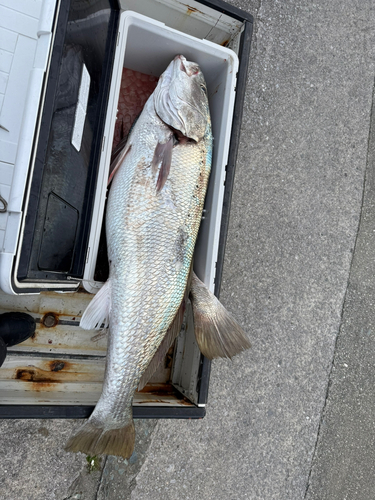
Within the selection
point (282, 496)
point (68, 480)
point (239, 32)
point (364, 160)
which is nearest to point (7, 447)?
point (68, 480)

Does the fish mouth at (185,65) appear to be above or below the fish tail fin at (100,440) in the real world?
above

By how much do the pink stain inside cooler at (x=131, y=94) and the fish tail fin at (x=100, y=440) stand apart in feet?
3.84

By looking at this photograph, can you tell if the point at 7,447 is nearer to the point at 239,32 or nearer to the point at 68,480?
the point at 68,480

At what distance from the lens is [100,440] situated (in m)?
1.12

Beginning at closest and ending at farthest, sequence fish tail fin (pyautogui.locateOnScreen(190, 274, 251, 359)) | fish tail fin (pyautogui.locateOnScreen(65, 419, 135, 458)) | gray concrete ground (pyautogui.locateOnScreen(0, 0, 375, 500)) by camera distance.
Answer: fish tail fin (pyautogui.locateOnScreen(65, 419, 135, 458)) → fish tail fin (pyautogui.locateOnScreen(190, 274, 251, 359)) → gray concrete ground (pyautogui.locateOnScreen(0, 0, 375, 500))

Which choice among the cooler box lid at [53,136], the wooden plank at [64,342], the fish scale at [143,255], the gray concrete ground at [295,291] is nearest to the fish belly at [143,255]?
the fish scale at [143,255]

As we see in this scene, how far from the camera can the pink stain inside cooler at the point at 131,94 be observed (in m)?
1.51

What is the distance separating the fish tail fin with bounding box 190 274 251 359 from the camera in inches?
49.3

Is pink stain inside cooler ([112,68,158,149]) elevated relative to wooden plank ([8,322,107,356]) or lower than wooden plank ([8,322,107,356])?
elevated

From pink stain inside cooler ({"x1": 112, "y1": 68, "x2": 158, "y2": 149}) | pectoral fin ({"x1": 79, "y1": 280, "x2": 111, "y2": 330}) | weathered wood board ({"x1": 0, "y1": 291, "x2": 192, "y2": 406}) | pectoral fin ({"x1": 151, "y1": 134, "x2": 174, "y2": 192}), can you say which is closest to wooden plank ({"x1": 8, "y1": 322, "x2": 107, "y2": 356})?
weathered wood board ({"x1": 0, "y1": 291, "x2": 192, "y2": 406})

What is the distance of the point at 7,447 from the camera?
1573mm

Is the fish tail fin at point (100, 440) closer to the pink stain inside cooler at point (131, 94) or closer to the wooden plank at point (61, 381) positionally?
the wooden plank at point (61, 381)

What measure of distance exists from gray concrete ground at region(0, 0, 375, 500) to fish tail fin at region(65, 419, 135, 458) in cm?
65

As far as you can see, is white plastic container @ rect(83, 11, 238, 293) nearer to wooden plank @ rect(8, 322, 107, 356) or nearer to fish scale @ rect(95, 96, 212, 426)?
fish scale @ rect(95, 96, 212, 426)
